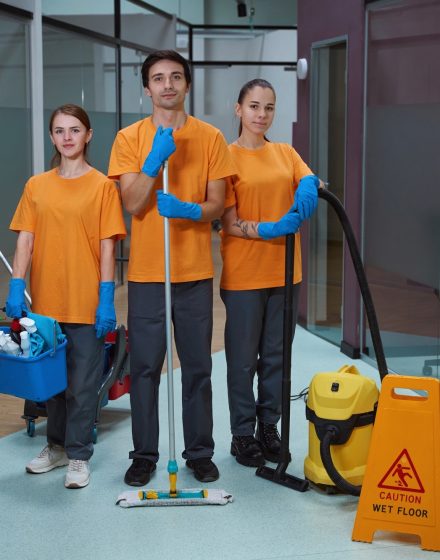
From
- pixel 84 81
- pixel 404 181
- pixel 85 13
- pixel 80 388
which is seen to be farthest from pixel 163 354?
pixel 85 13

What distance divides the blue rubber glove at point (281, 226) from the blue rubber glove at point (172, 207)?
0.34 metres

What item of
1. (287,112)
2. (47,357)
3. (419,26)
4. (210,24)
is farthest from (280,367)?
(210,24)

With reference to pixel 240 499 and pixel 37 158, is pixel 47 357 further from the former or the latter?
pixel 37 158

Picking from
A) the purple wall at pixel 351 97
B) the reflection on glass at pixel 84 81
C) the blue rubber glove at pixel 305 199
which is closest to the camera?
the blue rubber glove at pixel 305 199

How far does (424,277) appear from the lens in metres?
4.52

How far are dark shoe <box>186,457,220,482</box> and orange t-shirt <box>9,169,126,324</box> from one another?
661 mm

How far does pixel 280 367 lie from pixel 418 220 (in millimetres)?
1380

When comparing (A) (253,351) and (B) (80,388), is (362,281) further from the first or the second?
(B) (80,388)

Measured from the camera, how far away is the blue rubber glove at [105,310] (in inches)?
126

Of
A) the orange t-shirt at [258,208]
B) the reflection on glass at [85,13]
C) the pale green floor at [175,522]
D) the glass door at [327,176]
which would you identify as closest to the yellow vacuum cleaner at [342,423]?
the pale green floor at [175,522]

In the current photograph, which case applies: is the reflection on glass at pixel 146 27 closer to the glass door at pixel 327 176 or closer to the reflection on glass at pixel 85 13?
the reflection on glass at pixel 85 13

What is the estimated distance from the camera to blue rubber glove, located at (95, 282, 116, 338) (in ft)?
10.5

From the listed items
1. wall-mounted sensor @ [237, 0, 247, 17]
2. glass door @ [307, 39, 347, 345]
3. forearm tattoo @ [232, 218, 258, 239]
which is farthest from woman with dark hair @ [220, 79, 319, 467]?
wall-mounted sensor @ [237, 0, 247, 17]

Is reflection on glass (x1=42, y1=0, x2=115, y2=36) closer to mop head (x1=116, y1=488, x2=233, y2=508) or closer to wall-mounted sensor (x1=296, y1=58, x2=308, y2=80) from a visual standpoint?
wall-mounted sensor (x1=296, y1=58, x2=308, y2=80)
